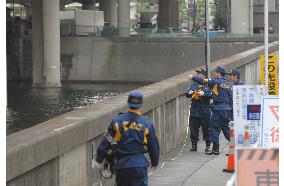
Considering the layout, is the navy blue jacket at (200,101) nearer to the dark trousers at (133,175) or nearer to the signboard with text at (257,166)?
the dark trousers at (133,175)

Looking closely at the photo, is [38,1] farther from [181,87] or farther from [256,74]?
[181,87]

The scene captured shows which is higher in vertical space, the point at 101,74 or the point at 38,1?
the point at 38,1

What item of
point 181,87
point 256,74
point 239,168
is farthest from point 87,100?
point 239,168

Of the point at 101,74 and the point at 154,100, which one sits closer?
the point at 154,100

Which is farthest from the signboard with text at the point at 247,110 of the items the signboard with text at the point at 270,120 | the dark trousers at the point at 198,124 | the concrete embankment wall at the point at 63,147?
the signboard with text at the point at 270,120

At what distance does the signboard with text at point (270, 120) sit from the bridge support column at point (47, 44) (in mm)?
52463

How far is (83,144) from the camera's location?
32.7 ft

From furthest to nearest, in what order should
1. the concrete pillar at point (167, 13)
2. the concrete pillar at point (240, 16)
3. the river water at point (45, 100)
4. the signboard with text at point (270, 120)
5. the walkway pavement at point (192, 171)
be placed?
the concrete pillar at point (167, 13), the concrete pillar at point (240, 16), the river water at point (45, 100), the walkway pavement at point (192, 171), the signboard with text at point (270, 120)

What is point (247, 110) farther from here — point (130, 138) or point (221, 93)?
point (130, 138)

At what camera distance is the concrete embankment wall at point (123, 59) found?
71000mm

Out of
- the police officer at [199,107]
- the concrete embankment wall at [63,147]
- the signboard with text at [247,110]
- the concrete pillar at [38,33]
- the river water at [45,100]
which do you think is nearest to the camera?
the concrete embankment wall at [63,147]

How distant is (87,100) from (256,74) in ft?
64.8

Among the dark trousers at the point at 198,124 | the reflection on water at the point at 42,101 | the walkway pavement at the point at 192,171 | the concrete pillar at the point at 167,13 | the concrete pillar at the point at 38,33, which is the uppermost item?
the concrete pillar at the point at 167,13

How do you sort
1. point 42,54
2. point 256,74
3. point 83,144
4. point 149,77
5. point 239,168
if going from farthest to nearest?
point 149,77 < point 42,54 < point 256,74 < point 83,144 < point 239,168
